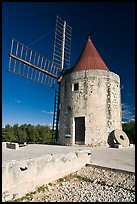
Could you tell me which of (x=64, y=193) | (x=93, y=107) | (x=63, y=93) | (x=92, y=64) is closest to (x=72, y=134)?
(x=93, y=107)

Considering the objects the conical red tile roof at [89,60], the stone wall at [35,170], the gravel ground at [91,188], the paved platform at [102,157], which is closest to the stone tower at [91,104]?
the conical red tile roof at [89,60]

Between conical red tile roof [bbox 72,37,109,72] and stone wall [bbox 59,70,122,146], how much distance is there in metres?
0.69

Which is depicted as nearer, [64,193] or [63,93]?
[64,193]

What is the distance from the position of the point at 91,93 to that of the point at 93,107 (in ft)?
2.58

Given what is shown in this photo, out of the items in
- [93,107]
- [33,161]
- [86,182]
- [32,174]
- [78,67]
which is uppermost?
[78,67]

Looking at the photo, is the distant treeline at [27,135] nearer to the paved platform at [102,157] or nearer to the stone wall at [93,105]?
the stone wall at [93,105]

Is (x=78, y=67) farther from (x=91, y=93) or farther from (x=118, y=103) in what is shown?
(x=118, y=103)

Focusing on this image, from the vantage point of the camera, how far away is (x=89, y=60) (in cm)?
1137

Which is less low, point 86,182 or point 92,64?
point 92,64

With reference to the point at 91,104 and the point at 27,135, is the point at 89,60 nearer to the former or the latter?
the point at 91,104

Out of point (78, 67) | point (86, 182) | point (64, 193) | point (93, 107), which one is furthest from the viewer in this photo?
point (78, 67)

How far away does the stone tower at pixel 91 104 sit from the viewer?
31.4ft

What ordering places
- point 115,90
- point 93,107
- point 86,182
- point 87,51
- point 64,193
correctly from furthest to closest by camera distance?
point 87,51
point 115,90
point 93,107
point 86,182
point 64,193

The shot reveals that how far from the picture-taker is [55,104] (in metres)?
13.0
